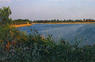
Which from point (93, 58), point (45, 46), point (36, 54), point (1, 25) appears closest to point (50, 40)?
point (45, 46)

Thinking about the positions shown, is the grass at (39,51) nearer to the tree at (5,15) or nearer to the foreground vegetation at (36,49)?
the foreground vegetation at (36,49)

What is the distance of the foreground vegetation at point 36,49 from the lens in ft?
13.3

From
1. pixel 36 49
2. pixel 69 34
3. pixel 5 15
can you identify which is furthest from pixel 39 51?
pixel 69 34

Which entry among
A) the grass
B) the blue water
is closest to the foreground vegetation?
the grass

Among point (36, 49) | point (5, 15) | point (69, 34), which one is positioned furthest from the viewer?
point (69, 34)

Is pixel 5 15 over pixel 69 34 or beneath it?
over

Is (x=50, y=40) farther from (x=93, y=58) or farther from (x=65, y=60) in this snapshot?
(x=93, y=58)

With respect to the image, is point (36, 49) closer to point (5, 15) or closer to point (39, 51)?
point (39, 51)

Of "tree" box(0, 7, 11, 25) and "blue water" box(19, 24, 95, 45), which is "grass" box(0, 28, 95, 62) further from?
"tree" box(0, 7, 11, 25)

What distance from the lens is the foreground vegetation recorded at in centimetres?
405

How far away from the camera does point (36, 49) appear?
409 centimetres

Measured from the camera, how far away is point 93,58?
4043mm

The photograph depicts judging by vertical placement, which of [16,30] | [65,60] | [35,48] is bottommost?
[65,60]

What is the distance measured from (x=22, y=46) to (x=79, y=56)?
1346 mm
